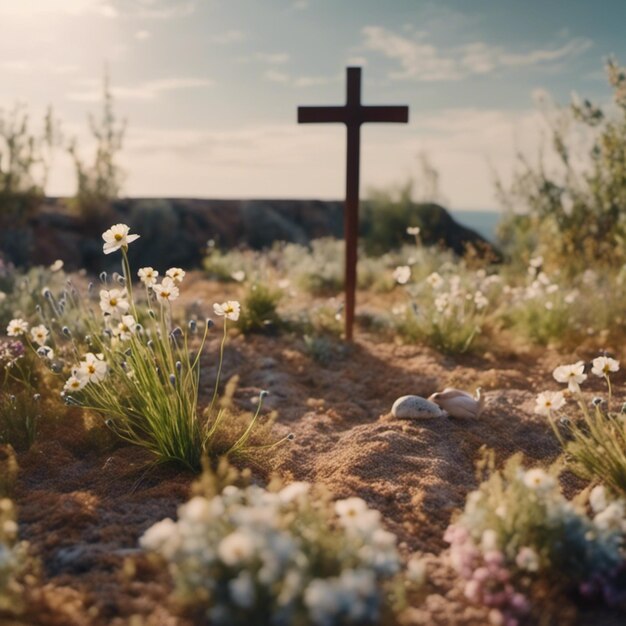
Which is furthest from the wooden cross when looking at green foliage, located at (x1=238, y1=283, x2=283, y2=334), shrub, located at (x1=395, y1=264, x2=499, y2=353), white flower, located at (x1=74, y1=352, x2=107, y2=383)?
white flower, located at (x1=74, y1=352, x2=107, y2=383)

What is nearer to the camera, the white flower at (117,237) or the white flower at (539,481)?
the white flower at (539,481)

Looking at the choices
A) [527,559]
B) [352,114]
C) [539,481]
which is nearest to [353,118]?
[352,114]

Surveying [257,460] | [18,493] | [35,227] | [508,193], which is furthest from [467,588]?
[35,227]

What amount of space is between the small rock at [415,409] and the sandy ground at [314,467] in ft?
0.20

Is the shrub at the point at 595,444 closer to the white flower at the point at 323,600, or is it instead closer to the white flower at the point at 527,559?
the white flower at the point at 527,559

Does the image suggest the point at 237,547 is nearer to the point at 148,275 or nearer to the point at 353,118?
the point at 148,275

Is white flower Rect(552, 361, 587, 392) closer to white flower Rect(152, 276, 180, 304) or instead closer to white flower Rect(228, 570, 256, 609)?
white flower Rect(152, 276, 180, 304)

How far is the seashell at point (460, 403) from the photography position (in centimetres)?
460

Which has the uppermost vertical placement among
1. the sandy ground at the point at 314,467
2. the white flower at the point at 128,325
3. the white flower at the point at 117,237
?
the white flower at the point at 117,237

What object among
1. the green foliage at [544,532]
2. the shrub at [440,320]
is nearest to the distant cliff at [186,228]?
the shrub at [440,320]

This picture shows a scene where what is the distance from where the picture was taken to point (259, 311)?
7027mm

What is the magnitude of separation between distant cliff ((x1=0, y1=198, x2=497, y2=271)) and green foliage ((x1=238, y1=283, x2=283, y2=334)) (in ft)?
18.1

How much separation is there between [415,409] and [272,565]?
263 cm

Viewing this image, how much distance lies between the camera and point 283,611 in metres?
2.04
